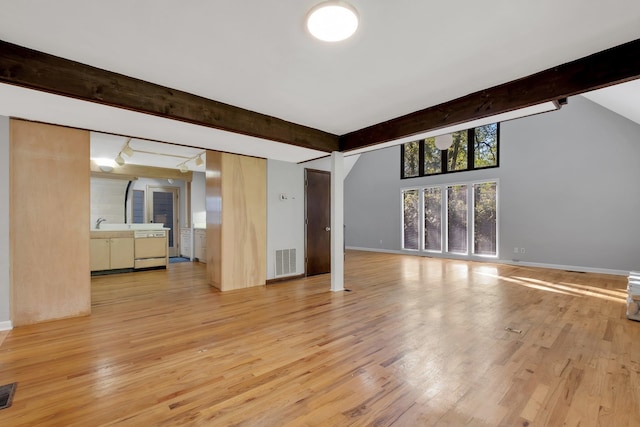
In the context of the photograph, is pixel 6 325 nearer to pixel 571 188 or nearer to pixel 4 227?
pixel 4 227

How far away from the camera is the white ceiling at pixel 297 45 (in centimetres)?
173

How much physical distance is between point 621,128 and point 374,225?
6.50 metres

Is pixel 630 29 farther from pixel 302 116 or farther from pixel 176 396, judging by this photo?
pixel 176 396

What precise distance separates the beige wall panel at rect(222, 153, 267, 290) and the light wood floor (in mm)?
669

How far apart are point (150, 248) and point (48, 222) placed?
3.29 meters

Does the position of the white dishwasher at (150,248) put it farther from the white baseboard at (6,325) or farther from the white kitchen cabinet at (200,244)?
the white baseboard at (6,325)

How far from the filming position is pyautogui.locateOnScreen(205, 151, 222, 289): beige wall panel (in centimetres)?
473

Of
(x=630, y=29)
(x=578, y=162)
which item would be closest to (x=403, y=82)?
(x=630, y=29)

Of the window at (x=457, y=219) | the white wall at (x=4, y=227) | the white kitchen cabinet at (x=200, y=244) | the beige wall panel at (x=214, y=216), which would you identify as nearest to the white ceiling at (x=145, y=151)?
the beige wall panel at (x=214, y=216)

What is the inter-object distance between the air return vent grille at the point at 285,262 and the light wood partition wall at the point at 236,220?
0.99 feet

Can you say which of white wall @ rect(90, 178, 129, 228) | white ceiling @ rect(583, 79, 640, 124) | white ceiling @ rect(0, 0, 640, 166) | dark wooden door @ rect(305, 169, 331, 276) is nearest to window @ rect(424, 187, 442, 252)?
white ceiling @ rect(583, 79, 640, 124)

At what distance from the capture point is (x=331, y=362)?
2.32 metres

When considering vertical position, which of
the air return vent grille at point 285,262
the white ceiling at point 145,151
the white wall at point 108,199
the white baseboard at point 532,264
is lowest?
the white baseboard at point 532,264

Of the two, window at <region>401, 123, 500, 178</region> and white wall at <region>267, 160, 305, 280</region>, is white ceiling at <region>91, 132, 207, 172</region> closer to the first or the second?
white wall at <region>267, 160, 305, 280</region>
